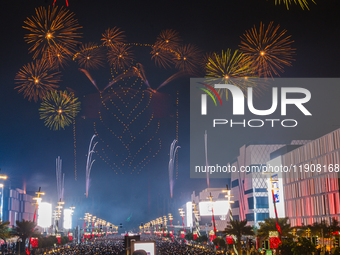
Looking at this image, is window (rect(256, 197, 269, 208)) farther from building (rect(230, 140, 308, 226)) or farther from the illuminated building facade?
the illuminated building facade

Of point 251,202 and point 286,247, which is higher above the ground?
point 251,202

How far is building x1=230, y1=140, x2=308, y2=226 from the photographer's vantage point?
118812 millimetres

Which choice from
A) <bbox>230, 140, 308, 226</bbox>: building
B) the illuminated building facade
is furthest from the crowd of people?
the illuminated building facade

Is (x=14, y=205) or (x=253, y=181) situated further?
(x=14, y=205)

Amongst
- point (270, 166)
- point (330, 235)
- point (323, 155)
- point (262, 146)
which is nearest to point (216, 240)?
point (330, 235)

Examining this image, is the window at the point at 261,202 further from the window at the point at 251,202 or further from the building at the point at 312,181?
the building at the point at 312,181

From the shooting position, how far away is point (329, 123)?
9150 cm

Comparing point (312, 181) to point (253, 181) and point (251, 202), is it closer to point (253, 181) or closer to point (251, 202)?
point (253, 181)

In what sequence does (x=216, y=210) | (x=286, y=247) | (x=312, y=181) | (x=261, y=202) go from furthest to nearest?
(x=216, y=210) → (x=261, y=202) → (x=312, y=181) → (x=286, y=247)

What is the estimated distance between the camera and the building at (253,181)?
11881cm

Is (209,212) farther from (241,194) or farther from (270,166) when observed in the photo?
(270,166)

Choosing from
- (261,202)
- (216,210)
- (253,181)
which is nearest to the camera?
(261,202)

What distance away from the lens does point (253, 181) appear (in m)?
120

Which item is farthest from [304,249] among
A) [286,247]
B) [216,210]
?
[216,210]
